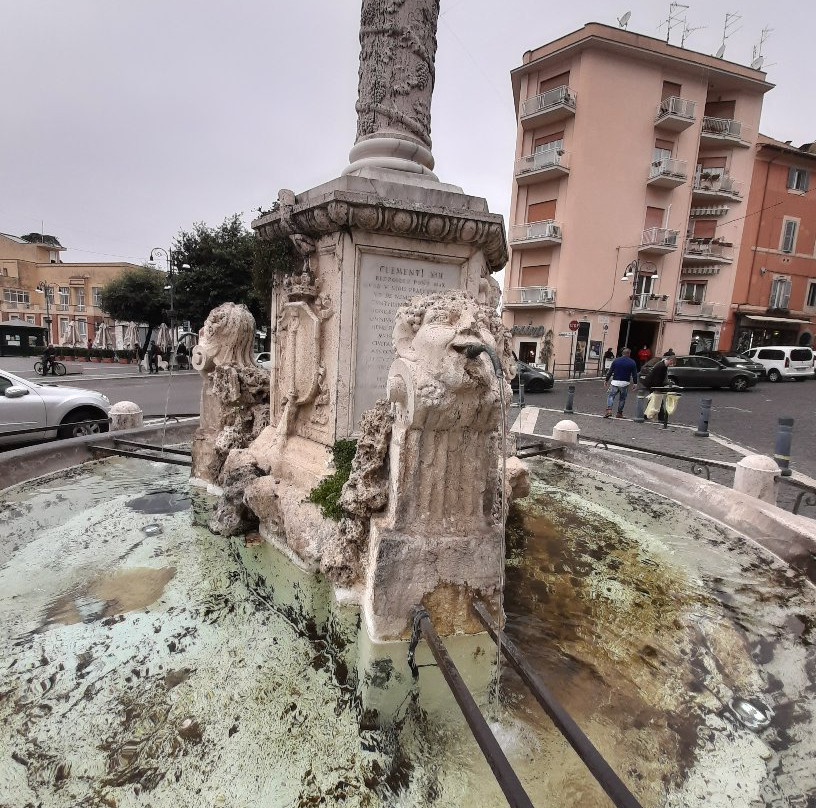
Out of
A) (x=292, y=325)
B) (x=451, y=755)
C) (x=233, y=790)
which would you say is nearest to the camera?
(x=233, y=790)

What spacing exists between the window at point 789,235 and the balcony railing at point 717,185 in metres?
4.34

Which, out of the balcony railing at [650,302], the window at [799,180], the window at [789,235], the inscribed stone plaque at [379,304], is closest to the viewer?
the inscribed stone plaque at [379,304]

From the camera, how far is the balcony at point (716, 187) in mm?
24561

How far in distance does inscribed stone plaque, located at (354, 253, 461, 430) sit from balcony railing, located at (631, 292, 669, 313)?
2309cm

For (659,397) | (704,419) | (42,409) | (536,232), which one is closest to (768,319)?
(536,232)

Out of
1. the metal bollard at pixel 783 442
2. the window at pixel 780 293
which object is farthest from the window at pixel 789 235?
the metal bollard at pixel 783 442

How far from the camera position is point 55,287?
4472cm

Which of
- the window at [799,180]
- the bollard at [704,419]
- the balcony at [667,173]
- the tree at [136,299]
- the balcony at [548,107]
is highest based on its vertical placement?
the balcony at [548,107]

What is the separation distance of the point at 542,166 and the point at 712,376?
1253 cm

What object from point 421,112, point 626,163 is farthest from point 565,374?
point 421,112

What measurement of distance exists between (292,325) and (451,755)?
284 cm

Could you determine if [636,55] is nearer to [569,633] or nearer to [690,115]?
[690,115]

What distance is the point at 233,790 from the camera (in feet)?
5.33

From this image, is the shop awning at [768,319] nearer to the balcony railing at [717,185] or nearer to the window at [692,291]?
the window at [692,291]
